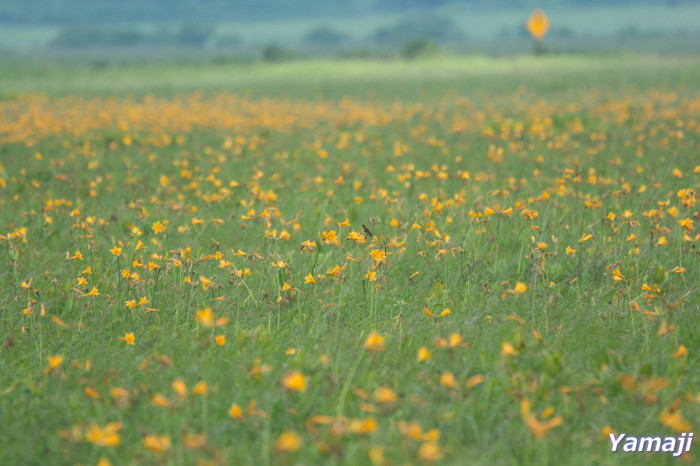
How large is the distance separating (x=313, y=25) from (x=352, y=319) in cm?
15170

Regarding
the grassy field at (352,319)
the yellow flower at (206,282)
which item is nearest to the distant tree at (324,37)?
the grassy field at (352,319)

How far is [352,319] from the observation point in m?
3.92

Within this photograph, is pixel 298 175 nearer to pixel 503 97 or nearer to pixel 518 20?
pixel 503 97

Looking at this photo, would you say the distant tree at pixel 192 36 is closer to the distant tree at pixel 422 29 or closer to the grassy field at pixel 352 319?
the distant tree at pixel 422 29

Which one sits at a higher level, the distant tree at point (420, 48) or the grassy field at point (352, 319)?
the grassy field at point (352, 319)

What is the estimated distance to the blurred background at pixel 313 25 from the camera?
103750 mm

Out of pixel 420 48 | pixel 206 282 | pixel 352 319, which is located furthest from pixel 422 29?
pixel 206 282

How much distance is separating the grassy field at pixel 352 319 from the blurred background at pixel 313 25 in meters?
82.2

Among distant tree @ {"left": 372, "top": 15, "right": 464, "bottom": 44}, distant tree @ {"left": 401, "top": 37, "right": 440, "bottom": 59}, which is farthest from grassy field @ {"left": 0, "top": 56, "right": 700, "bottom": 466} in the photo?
distant tree @ {"left": 372, "top": 15, "right": 464, "bottom": 44}

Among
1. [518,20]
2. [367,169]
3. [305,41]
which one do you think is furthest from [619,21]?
[367,169]

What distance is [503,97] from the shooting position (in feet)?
→ 58.9

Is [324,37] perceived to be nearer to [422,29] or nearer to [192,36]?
[422,29]

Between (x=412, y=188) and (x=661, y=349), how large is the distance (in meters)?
3.97

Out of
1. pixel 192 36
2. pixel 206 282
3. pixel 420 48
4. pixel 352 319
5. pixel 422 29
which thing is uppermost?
pixel 206 282
